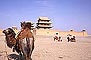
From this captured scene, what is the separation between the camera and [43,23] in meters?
67.1

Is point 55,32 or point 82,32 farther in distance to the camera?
point 82,32

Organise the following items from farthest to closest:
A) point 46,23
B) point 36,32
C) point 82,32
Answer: point 46,23 → point 82,32 → point 36,32

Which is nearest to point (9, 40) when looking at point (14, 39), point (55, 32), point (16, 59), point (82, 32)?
point (14, 39)

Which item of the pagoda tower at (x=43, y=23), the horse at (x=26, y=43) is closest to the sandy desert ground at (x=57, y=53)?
the horse at (x=26, y=43)

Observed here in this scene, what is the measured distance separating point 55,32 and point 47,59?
4739 cm

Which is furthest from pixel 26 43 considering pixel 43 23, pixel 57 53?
pixel 43 23

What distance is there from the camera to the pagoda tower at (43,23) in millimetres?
66062

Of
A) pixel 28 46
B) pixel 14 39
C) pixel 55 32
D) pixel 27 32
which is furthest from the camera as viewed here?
pixel 55 32

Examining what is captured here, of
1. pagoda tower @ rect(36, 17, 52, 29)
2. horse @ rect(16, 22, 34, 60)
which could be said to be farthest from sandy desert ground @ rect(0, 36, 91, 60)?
pagoda tower @ rect(36, 17, 52, 29)

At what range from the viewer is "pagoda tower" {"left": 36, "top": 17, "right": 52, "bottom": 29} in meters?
66.1

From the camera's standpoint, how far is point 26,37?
29.5 ft

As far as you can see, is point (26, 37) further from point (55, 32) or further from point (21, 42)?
point (55, 32)

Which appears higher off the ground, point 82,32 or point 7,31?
point 7,31

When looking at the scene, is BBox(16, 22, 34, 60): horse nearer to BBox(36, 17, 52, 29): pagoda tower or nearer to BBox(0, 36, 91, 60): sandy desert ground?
BBox(0, 36, 91, 60): sandy desert ground
